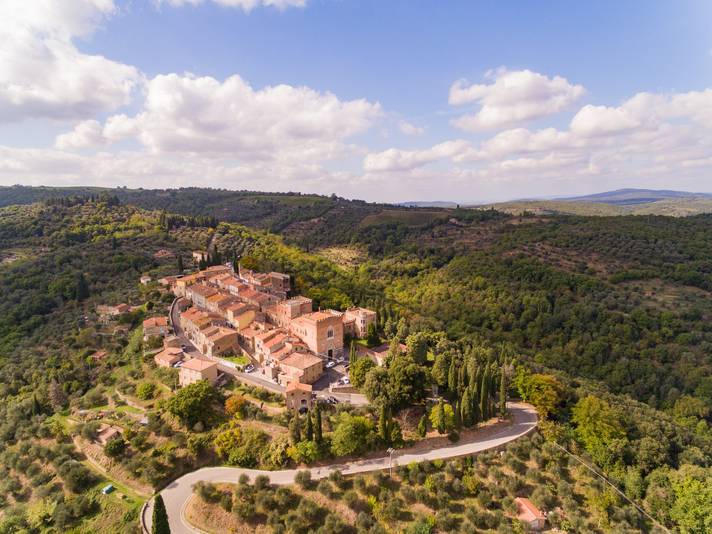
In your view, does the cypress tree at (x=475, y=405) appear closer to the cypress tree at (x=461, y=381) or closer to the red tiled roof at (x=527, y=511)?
the cypress tree at (x=461, y=381)

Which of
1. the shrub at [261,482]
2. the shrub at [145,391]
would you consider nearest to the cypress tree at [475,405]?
the shrub at [261,482]

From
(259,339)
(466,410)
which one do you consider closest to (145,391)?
(259,339)

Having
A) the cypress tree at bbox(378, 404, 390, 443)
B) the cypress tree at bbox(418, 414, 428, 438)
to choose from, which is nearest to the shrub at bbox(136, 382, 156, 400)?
the cypress tree at bbox(378, 404, 390, 443)

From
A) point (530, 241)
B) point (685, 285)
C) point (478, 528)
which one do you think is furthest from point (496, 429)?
point (530, 241)

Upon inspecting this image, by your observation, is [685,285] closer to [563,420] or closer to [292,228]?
[563,420]

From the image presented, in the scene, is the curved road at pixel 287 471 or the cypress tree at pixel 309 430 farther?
the cypress tree at pixel 309 430

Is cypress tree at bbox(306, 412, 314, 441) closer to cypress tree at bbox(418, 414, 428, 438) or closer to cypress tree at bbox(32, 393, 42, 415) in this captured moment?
cypress tree at bbox(418, 414, 428, 438)
